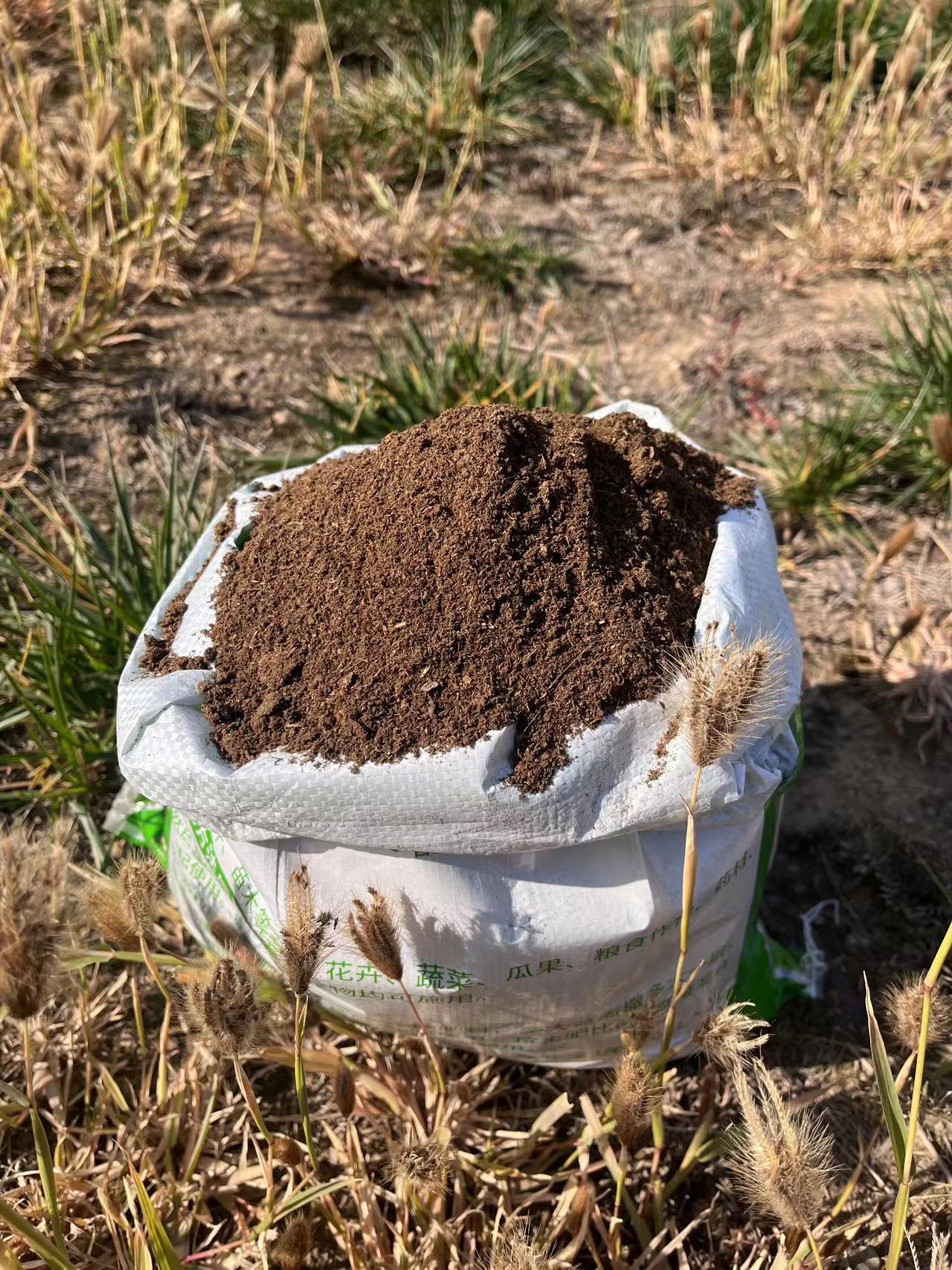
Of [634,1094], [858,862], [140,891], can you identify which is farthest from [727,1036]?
[858,862]

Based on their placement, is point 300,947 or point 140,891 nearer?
point 300,947

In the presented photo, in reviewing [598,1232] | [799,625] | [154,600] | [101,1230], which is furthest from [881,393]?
[101,1230]

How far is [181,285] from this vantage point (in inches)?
127

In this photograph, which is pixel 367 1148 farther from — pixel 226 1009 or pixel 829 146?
pixel 829 146

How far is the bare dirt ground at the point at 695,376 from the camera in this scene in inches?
77.7

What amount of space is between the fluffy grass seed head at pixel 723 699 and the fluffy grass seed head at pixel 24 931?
742 millimetres

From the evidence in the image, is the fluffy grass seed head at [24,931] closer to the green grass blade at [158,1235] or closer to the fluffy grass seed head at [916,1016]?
the green grass blade at [158,1235]

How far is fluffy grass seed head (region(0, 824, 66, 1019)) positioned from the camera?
3.37 ft

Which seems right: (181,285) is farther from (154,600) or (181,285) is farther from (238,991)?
(238,991)

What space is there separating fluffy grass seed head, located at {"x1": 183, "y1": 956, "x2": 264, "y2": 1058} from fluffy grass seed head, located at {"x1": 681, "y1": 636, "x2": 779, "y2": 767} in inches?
23.5

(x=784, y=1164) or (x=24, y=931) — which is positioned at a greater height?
(x=24, y=931)

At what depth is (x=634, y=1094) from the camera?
47.3 inches

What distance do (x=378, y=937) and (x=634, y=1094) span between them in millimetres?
371

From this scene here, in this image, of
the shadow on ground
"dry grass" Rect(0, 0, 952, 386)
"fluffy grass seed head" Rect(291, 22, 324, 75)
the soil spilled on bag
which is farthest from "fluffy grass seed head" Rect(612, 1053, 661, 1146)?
"fluffy grass seed head" Rect(291, 22, 324, 75)
